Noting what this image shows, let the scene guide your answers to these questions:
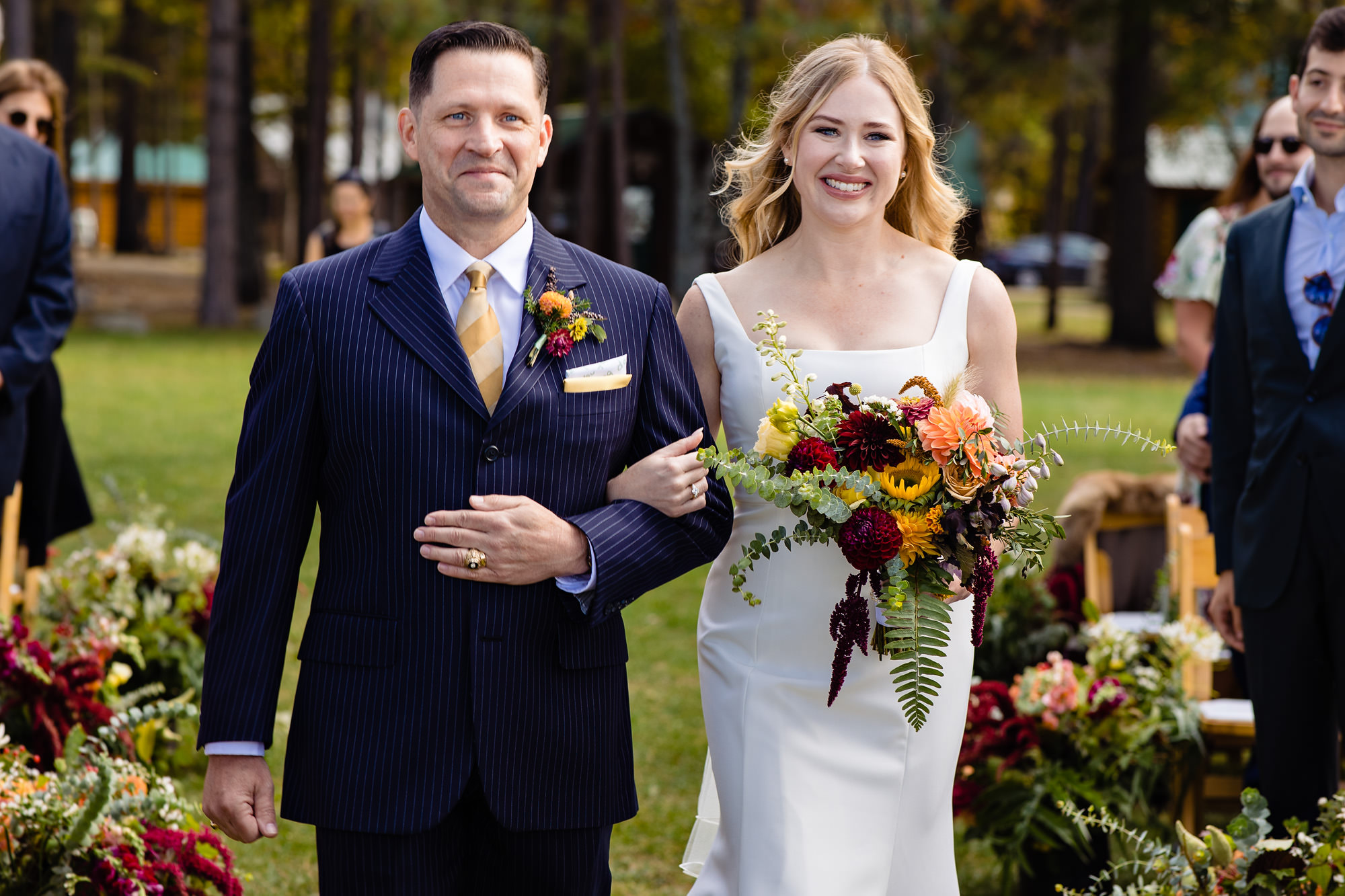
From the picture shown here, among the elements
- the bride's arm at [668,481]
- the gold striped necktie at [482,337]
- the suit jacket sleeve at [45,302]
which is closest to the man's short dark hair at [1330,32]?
the bride's arm at [668,481]

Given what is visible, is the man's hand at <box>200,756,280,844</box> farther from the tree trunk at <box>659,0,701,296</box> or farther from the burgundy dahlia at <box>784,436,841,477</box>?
the tree trunk at <box>659,0,701,296</box>

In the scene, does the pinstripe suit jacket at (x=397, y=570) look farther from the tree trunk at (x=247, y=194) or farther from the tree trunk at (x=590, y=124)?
the tree trunk at (x=247, y=194)

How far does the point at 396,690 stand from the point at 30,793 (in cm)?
144

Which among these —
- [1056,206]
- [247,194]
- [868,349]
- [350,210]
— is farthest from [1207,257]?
[247,194]

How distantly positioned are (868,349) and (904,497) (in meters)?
0.67

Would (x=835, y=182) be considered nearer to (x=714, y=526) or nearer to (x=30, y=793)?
(x=714, y=526)

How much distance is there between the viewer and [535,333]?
9.45 feet

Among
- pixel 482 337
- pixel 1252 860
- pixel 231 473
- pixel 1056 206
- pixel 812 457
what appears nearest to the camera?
pixel 482 337

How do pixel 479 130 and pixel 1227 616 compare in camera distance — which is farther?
pixel 1227 616

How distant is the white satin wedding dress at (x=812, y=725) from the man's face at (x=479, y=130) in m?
0.92

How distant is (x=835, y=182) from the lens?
11.4 feet

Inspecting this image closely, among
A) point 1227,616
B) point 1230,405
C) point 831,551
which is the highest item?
point 1230,405

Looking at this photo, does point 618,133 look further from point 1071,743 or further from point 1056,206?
point 1071,743

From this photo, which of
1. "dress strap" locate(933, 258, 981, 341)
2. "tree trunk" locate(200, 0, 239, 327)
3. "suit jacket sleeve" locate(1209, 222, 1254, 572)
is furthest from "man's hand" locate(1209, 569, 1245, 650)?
"tree trunk" locate(200, 0, 239, 327)
